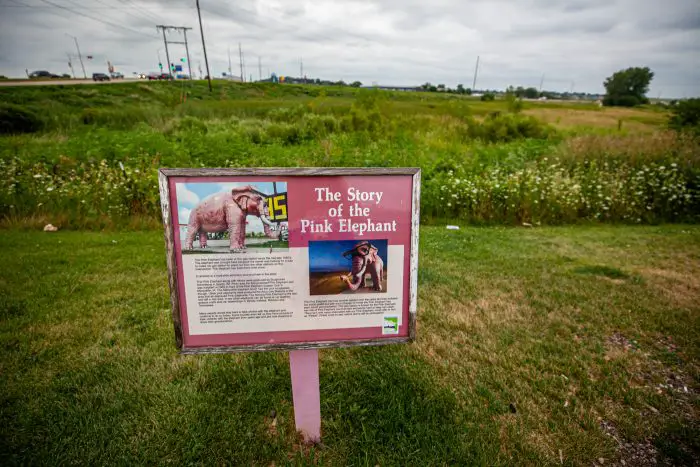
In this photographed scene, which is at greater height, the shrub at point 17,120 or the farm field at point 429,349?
the shrub at point 17,120

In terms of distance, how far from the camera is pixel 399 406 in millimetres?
2812

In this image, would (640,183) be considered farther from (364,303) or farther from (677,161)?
(364,303)

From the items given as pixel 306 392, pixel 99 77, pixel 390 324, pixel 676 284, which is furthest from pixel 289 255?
pixel 99 77

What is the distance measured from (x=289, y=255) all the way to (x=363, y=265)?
0.43 m

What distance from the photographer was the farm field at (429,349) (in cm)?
254

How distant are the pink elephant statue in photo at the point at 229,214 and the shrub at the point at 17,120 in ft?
70.2

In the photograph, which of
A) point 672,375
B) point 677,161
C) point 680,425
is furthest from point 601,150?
point 680,425

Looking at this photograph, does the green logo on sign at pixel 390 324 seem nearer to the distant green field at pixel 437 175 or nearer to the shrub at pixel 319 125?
the distant green field at pixel 437 175

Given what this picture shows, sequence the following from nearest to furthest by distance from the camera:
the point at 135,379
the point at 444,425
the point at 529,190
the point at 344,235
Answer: the point at 344,235, the point at 444,425, the point at 135,379, the point at 529,190

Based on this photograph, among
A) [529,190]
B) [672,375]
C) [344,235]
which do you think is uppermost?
[344,235]

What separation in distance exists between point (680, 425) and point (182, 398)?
366 cm

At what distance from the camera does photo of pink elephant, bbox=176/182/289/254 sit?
2051 mm

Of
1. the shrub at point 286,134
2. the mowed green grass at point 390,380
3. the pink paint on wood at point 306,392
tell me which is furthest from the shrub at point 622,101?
the pink paint on wood at point 306,392

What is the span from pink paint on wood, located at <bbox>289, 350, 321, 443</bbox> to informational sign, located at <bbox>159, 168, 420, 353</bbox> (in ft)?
0.68
